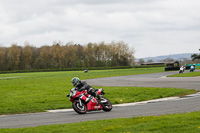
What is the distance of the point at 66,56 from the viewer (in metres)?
154

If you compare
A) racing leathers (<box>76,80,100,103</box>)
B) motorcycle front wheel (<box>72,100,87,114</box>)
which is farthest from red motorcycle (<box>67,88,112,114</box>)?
racing leathers (<box>76,80,100,103</box>)

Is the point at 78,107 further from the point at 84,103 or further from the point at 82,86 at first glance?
the point at 82,86

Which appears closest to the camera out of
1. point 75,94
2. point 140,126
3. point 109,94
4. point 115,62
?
Answer: point 140,126

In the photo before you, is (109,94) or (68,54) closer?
(109,94)

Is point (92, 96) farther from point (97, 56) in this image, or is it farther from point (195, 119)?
point (97, 56)

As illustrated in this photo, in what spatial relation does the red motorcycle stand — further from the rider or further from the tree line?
the tree line

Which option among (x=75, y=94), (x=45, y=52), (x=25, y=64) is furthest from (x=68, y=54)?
(x=75, y=94)

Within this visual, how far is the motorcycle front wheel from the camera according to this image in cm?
1397

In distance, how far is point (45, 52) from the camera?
15525 centimetres

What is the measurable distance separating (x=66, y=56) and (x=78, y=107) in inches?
5543

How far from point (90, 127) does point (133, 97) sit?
12.6 metres

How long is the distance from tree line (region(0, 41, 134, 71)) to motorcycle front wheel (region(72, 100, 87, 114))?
13668 centimetres

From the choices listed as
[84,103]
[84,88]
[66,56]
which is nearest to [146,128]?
[84,88]

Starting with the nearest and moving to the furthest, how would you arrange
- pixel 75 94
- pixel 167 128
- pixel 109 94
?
pixel 167 128 → pixel 75 94 → pixel 109 94
